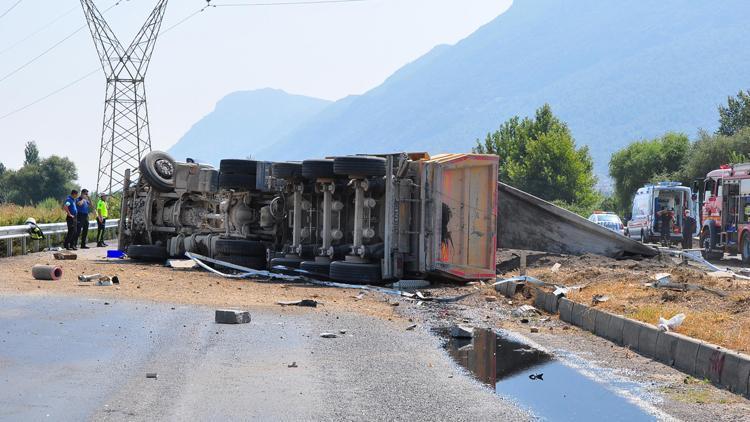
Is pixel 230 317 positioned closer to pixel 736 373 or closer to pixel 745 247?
pixel 736 373

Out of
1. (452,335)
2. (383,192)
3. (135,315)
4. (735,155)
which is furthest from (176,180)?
(735,155)

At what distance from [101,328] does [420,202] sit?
7980 mm

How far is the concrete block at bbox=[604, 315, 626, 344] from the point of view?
11.5m

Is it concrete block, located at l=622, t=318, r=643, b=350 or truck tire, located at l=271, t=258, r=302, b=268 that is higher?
truck tire, located at l=271, t=258, r=302, b=268

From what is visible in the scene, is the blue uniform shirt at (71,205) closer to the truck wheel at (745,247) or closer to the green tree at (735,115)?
the truck wheel at (745,247)

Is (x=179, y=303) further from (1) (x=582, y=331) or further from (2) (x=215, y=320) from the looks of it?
(1) (x=582, y=331)

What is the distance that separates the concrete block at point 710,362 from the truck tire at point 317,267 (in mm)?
9744

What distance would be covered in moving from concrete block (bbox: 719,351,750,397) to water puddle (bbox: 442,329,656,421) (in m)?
0.75

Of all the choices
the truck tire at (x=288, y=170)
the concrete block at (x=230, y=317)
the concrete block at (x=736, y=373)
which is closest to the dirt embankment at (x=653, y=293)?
the concrete block at (x=736, y=373)

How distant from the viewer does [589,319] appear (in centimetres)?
1266

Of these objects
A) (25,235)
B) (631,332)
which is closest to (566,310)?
(631,332)

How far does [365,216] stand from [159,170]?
7.94 m

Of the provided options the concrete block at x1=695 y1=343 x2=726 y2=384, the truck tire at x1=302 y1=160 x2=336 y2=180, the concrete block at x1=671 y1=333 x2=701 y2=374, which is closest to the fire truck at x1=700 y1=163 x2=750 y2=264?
the truck tire at x1=302 y1=160 x2=336 y2=180

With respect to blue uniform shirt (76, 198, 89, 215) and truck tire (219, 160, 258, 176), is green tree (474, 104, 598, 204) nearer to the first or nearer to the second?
blue uniform shirt (76, 198, 89, 215)
